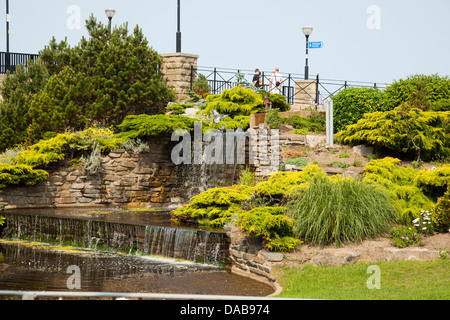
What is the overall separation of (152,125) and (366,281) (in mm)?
11847

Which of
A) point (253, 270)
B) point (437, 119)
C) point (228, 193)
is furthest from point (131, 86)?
point (253, 270)

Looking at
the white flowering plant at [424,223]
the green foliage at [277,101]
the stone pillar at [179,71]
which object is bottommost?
the white flowering plant at [424,223]

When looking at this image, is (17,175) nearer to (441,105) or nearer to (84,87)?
(84,87)

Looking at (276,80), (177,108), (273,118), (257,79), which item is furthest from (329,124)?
(257,79)

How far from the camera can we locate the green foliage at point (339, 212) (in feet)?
38.3

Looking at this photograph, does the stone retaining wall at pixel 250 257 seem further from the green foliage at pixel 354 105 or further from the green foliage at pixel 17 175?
the green foliage at pixel 17 175

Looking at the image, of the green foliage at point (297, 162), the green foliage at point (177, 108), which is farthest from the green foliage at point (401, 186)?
the green foliage at point (177, 108)

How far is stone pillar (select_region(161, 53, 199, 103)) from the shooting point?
86.1 ft

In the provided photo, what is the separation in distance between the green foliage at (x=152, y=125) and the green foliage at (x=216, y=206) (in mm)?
5338

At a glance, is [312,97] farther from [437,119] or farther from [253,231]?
[253,231]

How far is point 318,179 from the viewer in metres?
12.3

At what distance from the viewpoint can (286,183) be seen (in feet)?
42.9
